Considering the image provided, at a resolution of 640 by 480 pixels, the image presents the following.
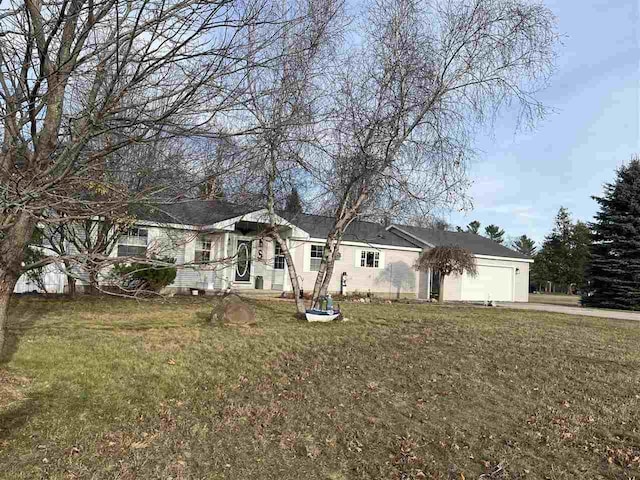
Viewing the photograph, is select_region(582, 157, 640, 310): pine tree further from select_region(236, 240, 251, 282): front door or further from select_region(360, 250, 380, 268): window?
select_region(236, 240, 251, 282): front door

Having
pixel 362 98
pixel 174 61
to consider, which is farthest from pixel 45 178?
pixel 362 98

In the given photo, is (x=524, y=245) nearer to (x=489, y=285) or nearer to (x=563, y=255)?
(x=563, y=255)

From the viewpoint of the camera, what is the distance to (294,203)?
1307cm

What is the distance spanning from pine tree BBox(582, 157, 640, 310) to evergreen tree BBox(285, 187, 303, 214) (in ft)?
68.0

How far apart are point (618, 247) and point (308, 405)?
27.0m

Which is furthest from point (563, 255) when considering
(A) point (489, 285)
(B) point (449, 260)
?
(B) point (449, 260)

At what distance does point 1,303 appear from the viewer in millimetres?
5379

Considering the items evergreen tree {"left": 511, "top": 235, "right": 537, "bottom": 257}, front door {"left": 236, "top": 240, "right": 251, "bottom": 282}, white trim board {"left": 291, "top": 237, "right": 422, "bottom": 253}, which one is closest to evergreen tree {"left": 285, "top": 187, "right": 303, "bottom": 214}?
white trim board {"left": 291, "top": 237, "right": 422, "bottom": 253}

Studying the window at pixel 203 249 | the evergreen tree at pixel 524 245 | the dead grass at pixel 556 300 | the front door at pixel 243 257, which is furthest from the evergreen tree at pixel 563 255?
the front door at pixel 243 257

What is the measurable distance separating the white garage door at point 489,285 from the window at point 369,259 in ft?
15.7

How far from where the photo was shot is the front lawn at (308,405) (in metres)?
4.14

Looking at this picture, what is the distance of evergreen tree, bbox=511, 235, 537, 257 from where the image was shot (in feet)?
265

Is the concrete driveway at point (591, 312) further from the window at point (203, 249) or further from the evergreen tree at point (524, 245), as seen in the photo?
the evergreen tree at point (524, 245)

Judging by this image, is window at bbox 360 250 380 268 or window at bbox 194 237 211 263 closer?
window at bbox 194 237 211 263
